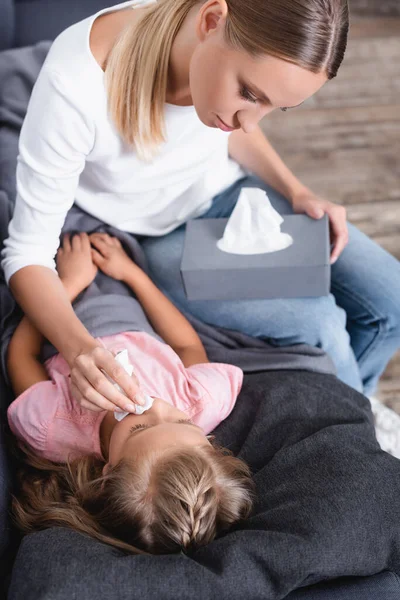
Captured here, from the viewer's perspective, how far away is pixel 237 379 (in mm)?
1259

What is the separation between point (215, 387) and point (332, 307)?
0.36 metres

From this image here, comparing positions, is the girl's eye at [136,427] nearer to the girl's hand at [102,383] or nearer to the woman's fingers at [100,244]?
the girl's hand at [102,383]

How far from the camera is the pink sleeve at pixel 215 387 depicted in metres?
1.20

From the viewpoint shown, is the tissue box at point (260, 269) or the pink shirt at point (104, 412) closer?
the pink shirt at point (104, 412)

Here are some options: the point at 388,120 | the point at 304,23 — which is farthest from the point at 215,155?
the point at 388,120

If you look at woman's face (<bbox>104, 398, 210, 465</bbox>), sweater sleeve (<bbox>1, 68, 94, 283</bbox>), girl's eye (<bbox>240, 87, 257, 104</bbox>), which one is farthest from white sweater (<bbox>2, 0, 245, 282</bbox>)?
woman's face (<bbox>104, 398, 210, 465</bbox>)

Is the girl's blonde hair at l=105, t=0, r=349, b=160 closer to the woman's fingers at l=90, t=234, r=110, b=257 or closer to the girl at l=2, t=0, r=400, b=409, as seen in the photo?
the girl at l=2, t=0, r=400, b=409

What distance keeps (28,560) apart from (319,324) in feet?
2.46

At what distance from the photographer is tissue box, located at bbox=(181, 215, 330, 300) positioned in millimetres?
1318

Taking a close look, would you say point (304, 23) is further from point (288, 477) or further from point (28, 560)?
point (28, 560)

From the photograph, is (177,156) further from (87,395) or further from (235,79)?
(87,395)

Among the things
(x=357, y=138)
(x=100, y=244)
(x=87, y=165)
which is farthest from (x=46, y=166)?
(x=357, y=138)

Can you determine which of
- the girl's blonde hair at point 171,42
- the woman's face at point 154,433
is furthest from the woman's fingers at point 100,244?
the woman's face at point 154,433

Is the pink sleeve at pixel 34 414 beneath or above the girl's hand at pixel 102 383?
beneath
